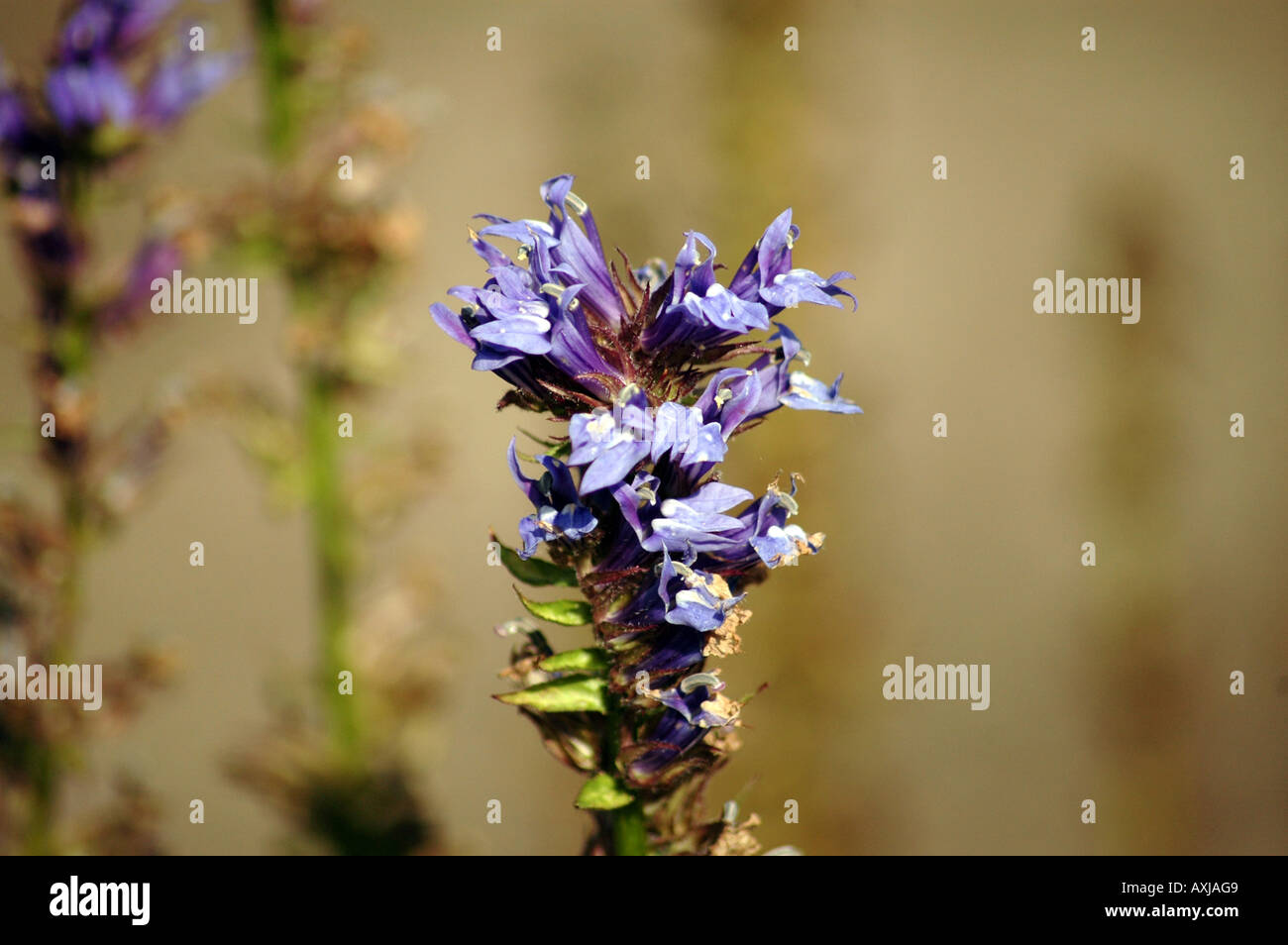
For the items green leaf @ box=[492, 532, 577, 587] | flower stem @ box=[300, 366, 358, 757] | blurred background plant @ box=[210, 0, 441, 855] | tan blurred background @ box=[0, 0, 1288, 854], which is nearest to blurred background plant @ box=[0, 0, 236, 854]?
blurred background plant @ box=[210, 0, 441, 855]

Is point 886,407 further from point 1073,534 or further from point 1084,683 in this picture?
point 1084,683

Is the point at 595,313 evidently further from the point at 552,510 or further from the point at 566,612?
the point at 566,612

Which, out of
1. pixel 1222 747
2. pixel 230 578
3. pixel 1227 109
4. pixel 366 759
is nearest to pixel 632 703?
pixel 366 759

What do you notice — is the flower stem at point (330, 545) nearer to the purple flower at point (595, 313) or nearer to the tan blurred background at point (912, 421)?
the tan blurred background at point (912, 421)

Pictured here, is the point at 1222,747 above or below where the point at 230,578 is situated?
below

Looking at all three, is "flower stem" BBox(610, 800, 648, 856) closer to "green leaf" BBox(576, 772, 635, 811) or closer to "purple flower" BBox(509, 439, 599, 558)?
"green leaf" BBox(576, 772, 635, 811)

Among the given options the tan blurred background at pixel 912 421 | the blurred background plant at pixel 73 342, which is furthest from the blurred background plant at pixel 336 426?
the tan blurred background at pixel 912 421
